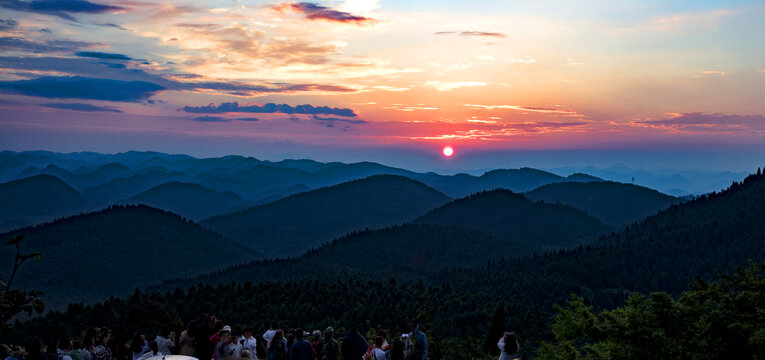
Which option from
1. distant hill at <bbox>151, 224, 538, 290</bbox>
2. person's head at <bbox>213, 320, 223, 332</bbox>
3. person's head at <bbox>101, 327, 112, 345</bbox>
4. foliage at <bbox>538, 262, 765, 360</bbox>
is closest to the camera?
person's head at <bbox>101, 327, 112, 345</bbox>

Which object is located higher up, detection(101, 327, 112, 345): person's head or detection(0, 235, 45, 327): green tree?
detection(0, 235, 45, 327): green tree

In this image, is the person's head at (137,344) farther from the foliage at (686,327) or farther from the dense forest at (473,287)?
the foliage at (686,327)

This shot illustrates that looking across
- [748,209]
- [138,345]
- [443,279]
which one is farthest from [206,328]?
[748,209]

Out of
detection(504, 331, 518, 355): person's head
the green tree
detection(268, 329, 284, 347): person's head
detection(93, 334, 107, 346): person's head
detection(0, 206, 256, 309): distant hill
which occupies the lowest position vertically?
detection(0, 206, 256, 309): distant hill

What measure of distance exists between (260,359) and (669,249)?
150406 millimetres

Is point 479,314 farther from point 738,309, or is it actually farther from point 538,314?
point 738,309

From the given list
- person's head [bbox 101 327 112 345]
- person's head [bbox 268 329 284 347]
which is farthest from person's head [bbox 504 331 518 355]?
person's head [bbox 101 327 112 345]

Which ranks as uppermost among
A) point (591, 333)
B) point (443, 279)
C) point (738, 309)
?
point (738, 309)

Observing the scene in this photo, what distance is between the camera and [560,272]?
128 m

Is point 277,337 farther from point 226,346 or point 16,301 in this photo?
point 16,301

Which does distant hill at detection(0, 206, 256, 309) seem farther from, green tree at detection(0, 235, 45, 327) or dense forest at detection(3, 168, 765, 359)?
green tree at detection(0, 235, 45, 327)

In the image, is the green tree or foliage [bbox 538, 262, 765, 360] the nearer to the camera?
the green tree

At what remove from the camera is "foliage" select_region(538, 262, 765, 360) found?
1911 centimetres

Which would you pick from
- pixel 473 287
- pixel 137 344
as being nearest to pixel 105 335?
pixel 137 344
